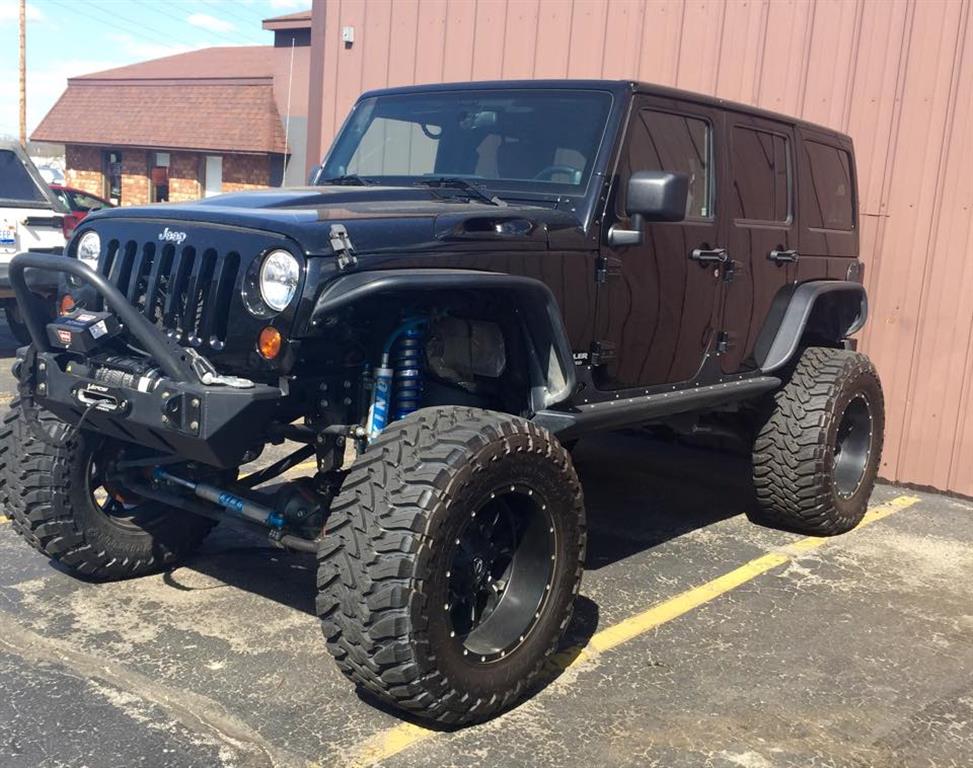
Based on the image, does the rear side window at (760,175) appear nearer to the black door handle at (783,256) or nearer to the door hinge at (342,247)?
the black door handle at (783,256)

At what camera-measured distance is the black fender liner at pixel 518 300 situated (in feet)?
10.6

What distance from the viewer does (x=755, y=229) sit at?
5.18m

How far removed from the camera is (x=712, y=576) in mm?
5035

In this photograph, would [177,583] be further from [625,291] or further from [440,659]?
[625,291]

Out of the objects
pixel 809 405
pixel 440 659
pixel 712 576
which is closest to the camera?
pixel 440 659

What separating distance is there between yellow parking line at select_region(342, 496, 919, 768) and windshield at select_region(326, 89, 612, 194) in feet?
5.82

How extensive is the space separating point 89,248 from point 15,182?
22.5 ft

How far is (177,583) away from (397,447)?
1741mm

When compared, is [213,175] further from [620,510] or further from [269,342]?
[269,342]

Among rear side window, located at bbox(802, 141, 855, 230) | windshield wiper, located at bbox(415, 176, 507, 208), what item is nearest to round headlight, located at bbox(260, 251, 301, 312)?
windshield wiper, located at bbox(415, 176, 507, 208)

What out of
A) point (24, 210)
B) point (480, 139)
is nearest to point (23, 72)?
point (24, 210)

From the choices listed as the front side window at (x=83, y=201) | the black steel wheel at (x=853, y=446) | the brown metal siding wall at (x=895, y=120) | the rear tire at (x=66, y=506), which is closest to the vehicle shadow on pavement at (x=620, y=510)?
the rear tire at (x=66, y=506)

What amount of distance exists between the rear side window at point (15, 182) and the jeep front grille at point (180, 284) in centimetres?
694

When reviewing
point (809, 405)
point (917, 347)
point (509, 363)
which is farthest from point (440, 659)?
point (917, 347)
